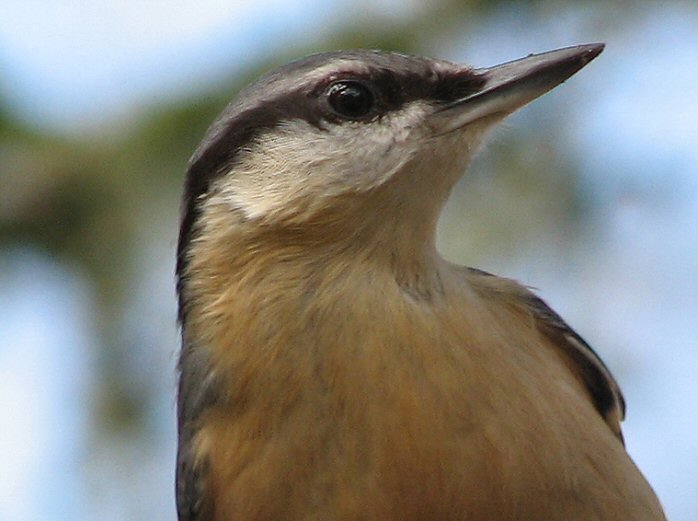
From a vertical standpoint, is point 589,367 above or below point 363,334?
below

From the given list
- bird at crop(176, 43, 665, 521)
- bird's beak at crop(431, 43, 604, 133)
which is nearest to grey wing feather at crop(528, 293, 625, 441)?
bird at crop(176, 43, 665, 521)

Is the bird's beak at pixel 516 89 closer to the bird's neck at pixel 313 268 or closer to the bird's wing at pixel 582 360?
the bird's neck at pixel 313 268

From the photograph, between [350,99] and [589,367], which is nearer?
[350,99]

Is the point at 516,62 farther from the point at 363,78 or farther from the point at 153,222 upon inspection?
the point at 153,222

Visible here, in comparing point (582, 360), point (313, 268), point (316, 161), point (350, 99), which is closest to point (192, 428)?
point (313, 268)

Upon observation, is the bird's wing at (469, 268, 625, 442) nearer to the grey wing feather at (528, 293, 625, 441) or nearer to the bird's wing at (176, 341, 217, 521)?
the grey wing feather at (528, 293, 625, 441)

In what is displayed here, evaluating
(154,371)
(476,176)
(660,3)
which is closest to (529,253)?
(476,176)

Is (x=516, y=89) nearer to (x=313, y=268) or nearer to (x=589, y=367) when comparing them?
(x=313, y=268)

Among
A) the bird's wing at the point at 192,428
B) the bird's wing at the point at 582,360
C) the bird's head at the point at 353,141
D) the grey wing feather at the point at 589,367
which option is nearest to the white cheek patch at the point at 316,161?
the bird's head at the point at 353,141
